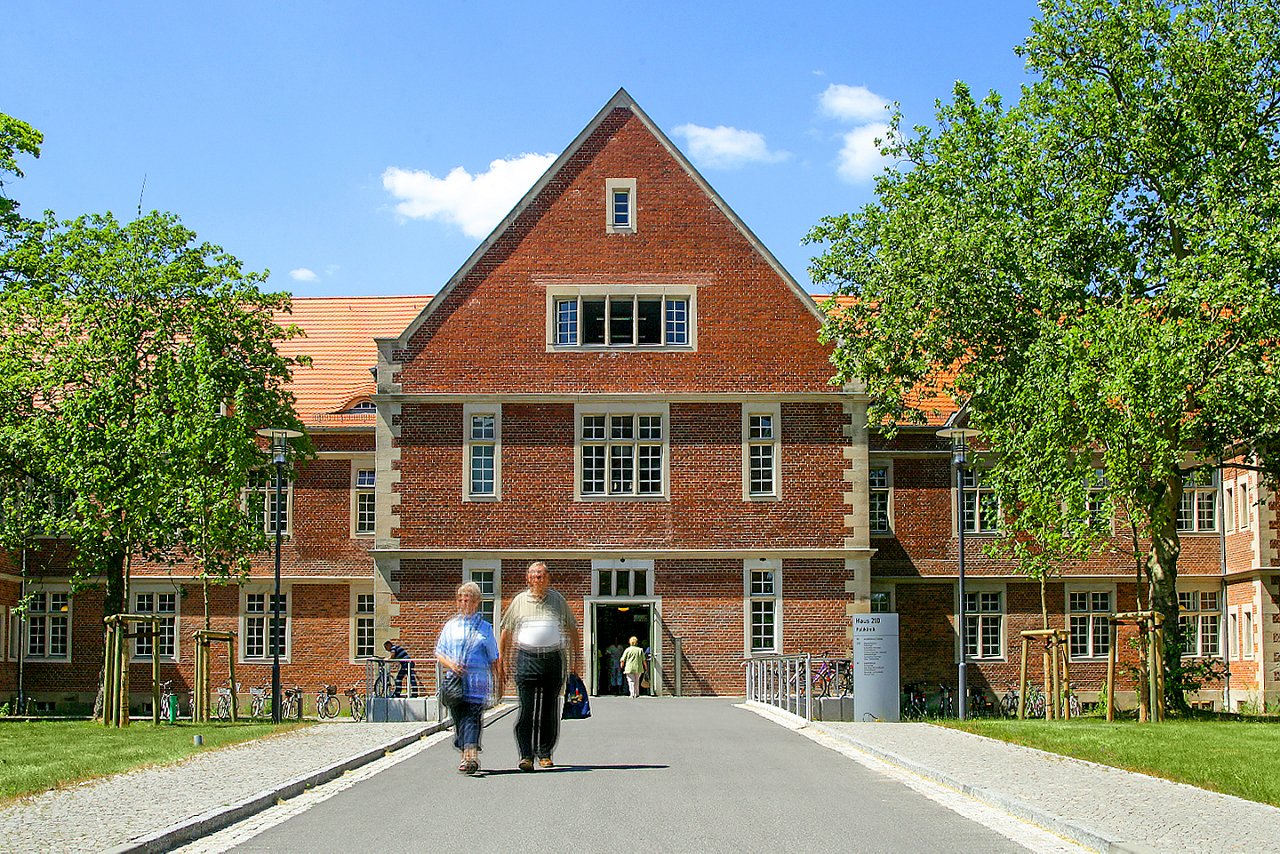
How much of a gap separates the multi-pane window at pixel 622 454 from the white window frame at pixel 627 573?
172 centimetres

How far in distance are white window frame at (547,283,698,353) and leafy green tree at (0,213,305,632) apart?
6573 millimetres

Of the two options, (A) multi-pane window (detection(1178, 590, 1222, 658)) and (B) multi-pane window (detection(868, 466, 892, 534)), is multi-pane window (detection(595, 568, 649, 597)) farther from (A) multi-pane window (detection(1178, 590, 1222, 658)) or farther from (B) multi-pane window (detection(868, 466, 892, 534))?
(A) multi-pane window (detection(1178, 590, 1222, 658))

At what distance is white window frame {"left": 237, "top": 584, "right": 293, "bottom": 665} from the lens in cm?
4575

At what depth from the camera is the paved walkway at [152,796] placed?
1064 centimetres

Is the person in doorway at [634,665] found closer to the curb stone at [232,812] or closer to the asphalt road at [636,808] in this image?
the asphalt road at [636,808]

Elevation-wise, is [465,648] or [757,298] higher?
[757,298]

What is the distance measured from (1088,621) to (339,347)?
Result: 24.2 metres

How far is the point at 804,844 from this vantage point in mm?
10508

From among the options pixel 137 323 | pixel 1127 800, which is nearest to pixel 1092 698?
pixel 137 323

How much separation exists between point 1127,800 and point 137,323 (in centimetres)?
2763

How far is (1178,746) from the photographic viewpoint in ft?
63.4

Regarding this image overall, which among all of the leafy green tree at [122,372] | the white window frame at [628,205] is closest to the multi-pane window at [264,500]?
the leafy green tree at [122,372]

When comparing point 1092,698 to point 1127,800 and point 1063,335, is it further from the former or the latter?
point 1127,800

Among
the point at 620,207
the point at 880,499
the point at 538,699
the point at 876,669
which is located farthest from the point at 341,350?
the point at 538,699
